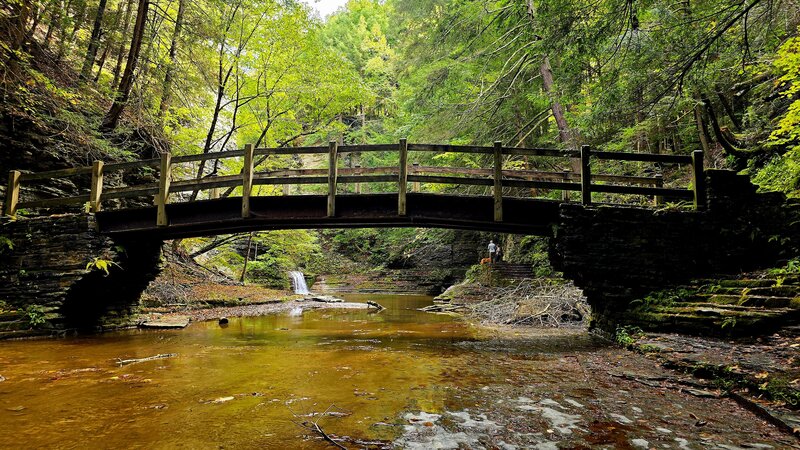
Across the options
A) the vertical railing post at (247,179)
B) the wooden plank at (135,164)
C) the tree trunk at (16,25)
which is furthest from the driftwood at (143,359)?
the tree trunk at (16,25)

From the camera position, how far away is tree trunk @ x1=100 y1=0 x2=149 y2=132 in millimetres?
9891

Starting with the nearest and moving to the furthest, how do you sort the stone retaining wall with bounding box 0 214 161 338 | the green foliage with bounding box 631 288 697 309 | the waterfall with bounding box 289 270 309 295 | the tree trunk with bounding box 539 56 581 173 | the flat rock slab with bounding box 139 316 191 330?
the green foliage with bounding box 631 288 697 309
the stone retaining wall with bounding box 0 214 161 338
the flat rock slab with bounding box 139 316 191 330
the tree trunk with bounding box 539 56 581 173
the waterfall with bounding box 289 270 309 295

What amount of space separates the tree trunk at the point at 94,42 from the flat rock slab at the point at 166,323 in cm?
712

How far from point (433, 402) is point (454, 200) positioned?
524cm

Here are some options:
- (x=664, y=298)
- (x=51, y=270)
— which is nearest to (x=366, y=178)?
(x=664, y=298)

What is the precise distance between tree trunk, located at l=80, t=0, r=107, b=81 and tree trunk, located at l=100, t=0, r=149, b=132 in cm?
140

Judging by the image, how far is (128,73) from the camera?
1029cm

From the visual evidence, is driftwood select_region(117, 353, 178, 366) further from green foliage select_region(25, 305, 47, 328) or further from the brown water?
green foliage select_region(25, 305, 47, 328)

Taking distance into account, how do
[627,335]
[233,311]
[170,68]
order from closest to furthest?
[627,335]
[170,68]
[233,311]

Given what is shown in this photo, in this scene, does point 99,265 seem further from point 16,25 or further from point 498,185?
point 498,185

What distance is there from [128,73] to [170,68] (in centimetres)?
228

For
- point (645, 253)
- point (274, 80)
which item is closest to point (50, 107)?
point (274, 80)

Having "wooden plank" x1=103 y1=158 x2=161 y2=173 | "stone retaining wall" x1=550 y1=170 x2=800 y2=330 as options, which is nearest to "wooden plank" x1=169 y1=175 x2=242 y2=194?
"wooden plank" x1=103 y1=158 x2=161 y2=173

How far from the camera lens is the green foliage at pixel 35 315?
784cm
